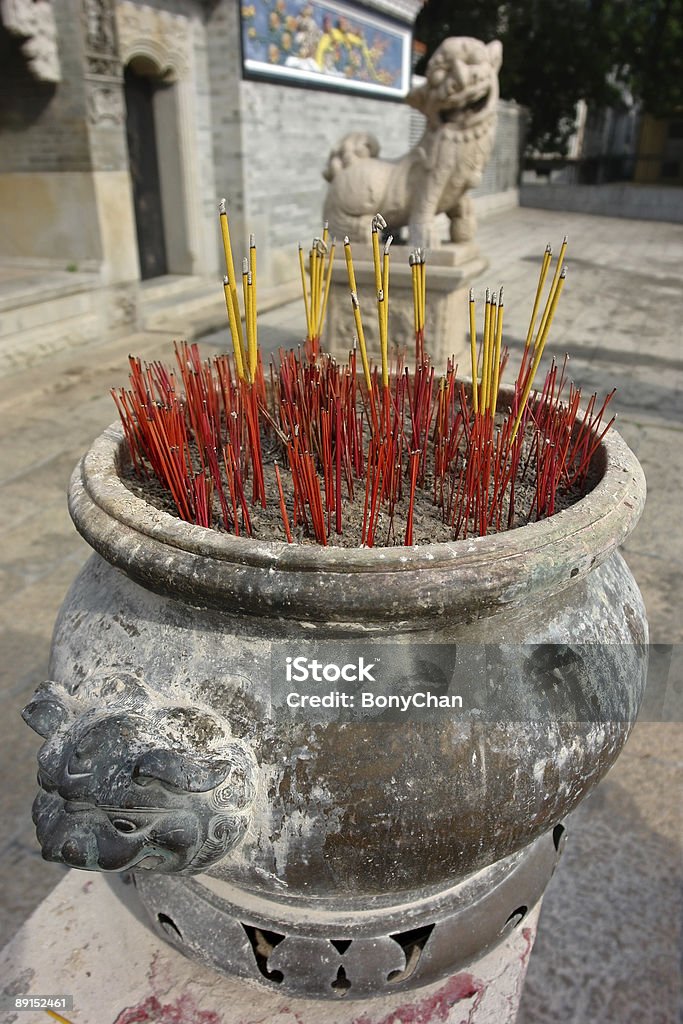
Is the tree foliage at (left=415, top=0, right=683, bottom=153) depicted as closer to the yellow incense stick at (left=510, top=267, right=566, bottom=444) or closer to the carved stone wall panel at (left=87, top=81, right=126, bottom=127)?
the carved stone wall panel at (left=87, top=81, right=126, bottom=127)

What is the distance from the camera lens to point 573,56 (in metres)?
14.9

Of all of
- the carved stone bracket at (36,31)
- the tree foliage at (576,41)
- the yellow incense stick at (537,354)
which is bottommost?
the yellow incense stick at (537,354)

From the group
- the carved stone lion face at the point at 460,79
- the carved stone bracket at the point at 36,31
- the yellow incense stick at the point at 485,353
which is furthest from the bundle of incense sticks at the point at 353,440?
the carved stone bracket at the point at 36,31

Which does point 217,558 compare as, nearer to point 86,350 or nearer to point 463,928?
point 463,928

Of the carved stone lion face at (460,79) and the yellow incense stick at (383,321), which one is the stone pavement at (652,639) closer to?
the yellow incense stick at (383,321)

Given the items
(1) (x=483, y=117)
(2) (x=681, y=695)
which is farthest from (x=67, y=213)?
(2) (x=681, y=695)

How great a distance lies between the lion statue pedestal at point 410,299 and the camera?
13.3 feet

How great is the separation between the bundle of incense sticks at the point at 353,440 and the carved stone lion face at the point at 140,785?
1.08ft

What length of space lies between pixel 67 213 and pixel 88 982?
5.02 meters

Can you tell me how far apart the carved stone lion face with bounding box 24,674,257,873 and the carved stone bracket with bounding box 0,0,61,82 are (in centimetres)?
483

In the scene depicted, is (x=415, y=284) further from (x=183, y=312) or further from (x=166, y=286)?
(x=166, y=286)

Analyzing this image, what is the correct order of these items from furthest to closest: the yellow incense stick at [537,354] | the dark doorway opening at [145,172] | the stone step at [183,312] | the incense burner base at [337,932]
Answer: the dark doorway opening at [145,172], the stone step at [183,312], the yellow incense stick at [537,354], the incense burner base at [337,932]

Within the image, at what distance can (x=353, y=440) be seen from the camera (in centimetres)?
139

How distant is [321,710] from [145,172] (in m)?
6.52
